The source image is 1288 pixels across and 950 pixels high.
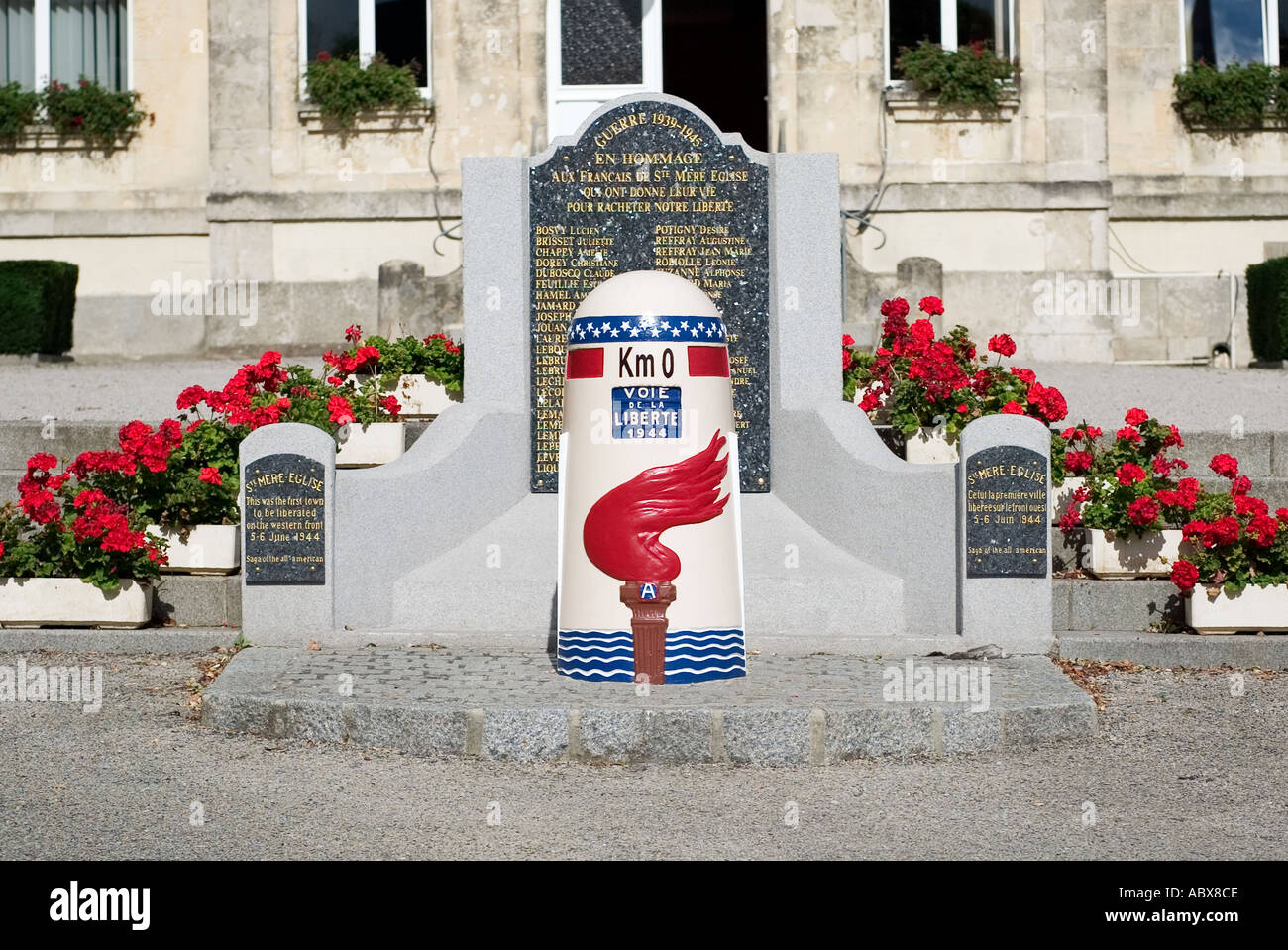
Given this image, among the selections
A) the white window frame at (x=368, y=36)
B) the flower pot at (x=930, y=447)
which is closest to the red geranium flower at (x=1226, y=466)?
the flower pot at (x=930, y=447)

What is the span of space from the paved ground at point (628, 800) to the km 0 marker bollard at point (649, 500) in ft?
2.78

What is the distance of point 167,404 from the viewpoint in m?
12.0

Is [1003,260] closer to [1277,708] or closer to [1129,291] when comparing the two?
[1129,291]

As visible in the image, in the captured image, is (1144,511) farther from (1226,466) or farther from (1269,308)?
(1269,308)

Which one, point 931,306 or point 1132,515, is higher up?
point 931,306

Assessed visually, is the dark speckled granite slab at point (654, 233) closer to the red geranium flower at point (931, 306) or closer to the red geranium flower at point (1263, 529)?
the red geranium flower at point (931, 306)

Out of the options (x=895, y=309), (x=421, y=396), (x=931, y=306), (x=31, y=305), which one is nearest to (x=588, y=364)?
(x=421, y=396)

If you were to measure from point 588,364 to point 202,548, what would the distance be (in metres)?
2.76

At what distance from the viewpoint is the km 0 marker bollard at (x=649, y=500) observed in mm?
7055

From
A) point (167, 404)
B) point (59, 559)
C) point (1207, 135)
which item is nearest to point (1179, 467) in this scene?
point (59, 559)

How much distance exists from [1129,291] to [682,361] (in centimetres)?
1066

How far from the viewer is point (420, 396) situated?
429 inches

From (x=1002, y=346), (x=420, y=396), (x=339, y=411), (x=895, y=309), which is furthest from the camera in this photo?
(x=420, y=396)

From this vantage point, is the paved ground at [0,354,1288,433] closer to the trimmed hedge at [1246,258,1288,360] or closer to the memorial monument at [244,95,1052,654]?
the trimmed hedge at [1246,258,1288,360]
